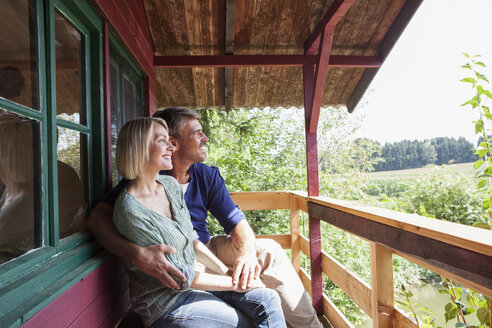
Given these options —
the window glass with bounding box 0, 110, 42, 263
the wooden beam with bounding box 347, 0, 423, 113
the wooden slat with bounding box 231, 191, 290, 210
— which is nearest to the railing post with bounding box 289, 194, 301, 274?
the wooden slat with bounding box 231, 191, 290, 210

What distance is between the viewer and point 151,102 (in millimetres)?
2846

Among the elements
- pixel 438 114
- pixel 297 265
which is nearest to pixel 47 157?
pixel 297 265

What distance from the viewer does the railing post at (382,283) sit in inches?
62.2

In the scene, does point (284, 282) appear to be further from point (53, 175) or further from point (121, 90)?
point (121, 90)

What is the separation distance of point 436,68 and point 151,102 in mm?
37541

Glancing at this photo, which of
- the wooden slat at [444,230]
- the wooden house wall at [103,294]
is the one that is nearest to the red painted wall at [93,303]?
the wooden house wall at [103,294]

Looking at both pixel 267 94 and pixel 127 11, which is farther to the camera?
pixel 267 94

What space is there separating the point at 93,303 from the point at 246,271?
1.95 ft

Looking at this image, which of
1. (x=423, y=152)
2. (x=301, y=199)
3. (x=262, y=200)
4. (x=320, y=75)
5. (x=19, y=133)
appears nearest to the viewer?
(x=19, y=133)

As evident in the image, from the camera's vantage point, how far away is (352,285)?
81.1 inches

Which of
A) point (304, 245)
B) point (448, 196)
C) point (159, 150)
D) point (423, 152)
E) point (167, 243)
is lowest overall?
point (448, 196)

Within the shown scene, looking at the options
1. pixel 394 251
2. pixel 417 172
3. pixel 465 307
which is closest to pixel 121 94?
pixel 394 251

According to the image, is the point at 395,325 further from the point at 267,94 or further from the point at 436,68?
the point at 436,68

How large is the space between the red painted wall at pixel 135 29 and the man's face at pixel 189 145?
671mm
